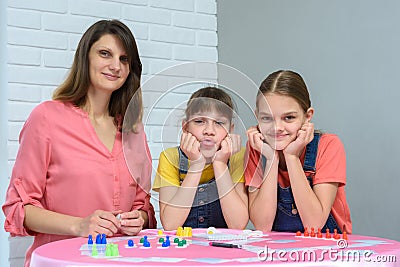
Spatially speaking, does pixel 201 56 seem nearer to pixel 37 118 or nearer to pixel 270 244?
pixel 37 118

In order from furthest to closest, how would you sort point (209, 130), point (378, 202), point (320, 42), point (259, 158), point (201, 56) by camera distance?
point (201, 56) < point (320, 42) < point (378, 202) < point (259, 158) < point (209, 130)

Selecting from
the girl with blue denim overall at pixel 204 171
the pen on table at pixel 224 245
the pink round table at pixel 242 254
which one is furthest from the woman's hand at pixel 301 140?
the pen on table at pixel 224 245

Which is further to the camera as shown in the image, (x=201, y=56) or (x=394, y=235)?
(x=201, y=56)

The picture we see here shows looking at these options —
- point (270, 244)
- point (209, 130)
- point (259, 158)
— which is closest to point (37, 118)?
point (209, 130)

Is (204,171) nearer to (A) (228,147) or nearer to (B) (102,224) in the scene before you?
(A) (228,147)

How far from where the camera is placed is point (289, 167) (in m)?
1.39

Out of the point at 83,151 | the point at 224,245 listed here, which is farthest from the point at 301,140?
the point at 83,151

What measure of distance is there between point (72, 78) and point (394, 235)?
0.95 meters

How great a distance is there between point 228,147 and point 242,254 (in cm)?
46

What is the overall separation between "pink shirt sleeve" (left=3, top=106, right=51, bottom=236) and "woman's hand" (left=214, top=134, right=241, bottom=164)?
43cm

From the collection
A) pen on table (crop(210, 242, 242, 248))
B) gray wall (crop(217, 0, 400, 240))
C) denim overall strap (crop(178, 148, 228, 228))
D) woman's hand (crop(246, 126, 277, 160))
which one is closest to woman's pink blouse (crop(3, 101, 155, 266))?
denim overall strap (crop(178, 148, 228, 228))

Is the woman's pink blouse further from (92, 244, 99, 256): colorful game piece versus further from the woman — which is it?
(92, 244, 99, 256): colorful game piece

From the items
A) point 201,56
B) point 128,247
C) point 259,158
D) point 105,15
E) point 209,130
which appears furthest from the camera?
point 201,56

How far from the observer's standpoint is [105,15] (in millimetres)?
2156
